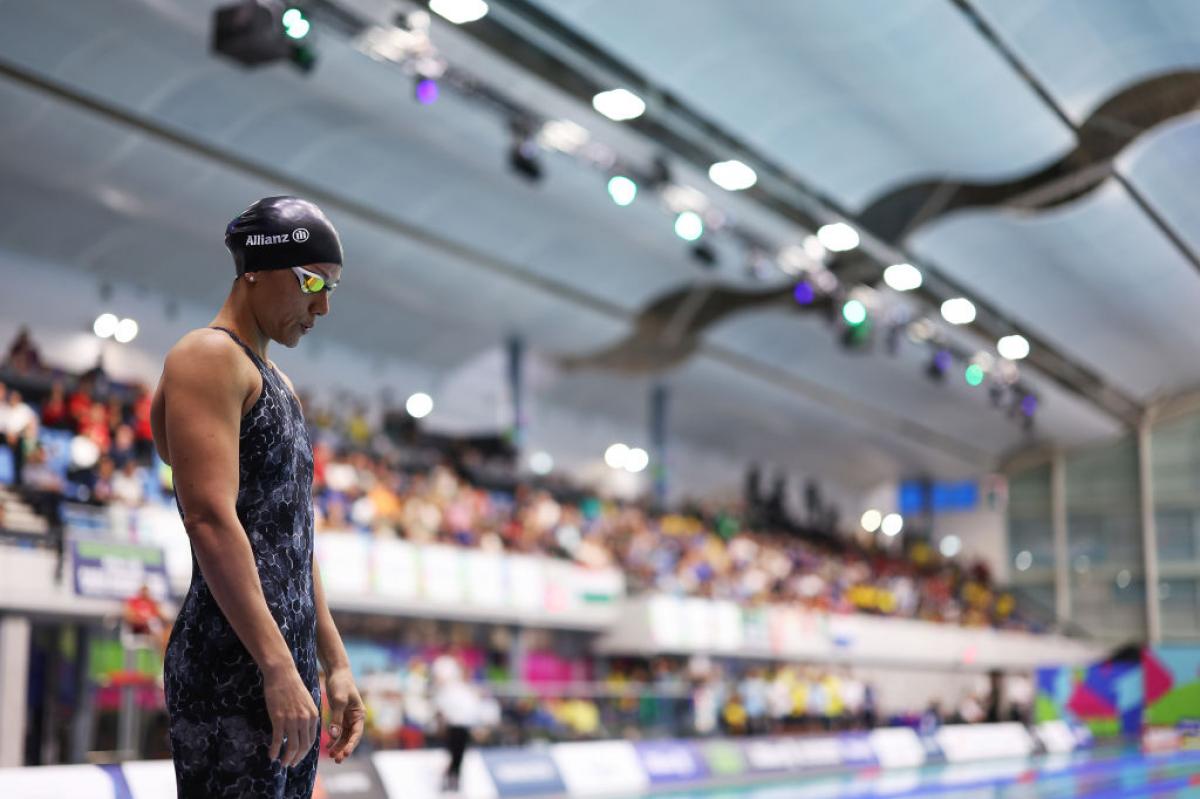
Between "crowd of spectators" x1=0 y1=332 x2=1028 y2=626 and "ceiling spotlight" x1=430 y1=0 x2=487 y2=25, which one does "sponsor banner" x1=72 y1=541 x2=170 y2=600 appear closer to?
"crowd of spectators" x1=0 y1=332 x2=1028 y2=626

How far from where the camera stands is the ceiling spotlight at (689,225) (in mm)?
19281

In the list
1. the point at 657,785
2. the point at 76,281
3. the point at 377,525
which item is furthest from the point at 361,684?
the point at 76,281

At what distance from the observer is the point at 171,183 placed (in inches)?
805

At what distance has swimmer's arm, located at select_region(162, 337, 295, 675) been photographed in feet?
6.90

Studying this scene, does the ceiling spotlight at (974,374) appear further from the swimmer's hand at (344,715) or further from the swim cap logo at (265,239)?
the swim cap logo at (265,239)

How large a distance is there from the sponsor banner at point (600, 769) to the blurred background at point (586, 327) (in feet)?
0.24

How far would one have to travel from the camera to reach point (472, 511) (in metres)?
21.9

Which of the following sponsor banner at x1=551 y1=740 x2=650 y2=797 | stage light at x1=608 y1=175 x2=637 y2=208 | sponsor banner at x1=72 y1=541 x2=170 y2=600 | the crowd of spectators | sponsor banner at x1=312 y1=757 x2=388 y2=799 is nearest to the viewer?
sponsor banner at x1=312 y1=757 x2=388 y2=799

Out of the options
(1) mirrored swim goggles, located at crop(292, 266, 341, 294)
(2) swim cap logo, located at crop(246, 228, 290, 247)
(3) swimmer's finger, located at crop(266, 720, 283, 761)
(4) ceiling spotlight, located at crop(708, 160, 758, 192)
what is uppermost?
(4) ceiling spotlight, located at crop(708, 160, 758, 192)

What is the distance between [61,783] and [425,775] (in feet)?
15.5

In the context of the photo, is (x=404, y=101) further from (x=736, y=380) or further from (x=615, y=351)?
(x=736, y=380)

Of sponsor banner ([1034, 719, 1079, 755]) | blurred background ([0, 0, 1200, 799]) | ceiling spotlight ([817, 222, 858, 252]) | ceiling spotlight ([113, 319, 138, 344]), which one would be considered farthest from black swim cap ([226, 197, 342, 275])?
sponsor banner ([1034, 719, 1079, 755])

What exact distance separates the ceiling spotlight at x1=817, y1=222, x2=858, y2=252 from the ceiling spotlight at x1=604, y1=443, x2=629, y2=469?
13444 mm

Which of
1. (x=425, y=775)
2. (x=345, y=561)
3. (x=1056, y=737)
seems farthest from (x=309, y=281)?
(x=1056, y=737)
